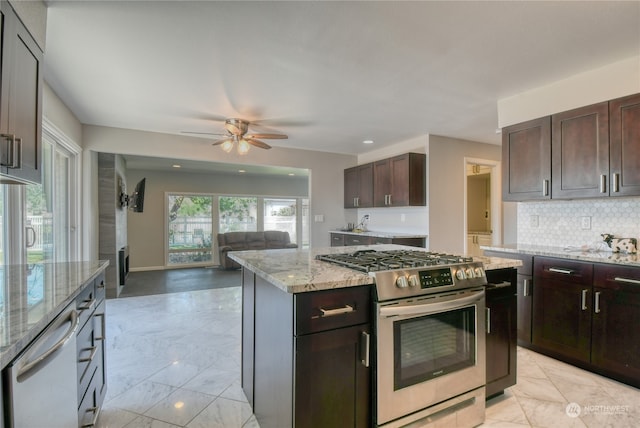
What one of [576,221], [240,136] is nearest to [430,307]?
[576,221]

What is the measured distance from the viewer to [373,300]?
4.71 ft

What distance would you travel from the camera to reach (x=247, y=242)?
7746 mm

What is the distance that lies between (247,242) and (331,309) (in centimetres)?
667

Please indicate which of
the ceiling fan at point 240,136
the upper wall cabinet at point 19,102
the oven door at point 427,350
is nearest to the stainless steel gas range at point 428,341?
the oven door at point 427,350

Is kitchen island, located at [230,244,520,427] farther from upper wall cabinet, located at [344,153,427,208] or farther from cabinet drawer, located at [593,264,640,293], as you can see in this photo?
upper wall cabinet, located at [344,153,427,208]

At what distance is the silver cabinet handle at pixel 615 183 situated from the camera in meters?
2.31

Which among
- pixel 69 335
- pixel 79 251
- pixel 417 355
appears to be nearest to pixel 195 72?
pixel 69 335

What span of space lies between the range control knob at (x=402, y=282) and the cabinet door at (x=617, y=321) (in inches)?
68.4

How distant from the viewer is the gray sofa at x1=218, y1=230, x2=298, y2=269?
7135 millimetres

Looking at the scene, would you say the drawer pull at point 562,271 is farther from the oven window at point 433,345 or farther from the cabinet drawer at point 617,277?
the oven window at point 433,345

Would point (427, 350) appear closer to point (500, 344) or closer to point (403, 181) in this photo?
point (500, 344)

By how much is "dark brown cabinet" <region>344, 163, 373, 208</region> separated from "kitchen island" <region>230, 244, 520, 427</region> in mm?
3880

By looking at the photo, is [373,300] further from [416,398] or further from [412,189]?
[412,189]

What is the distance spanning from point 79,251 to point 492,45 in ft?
15.9
